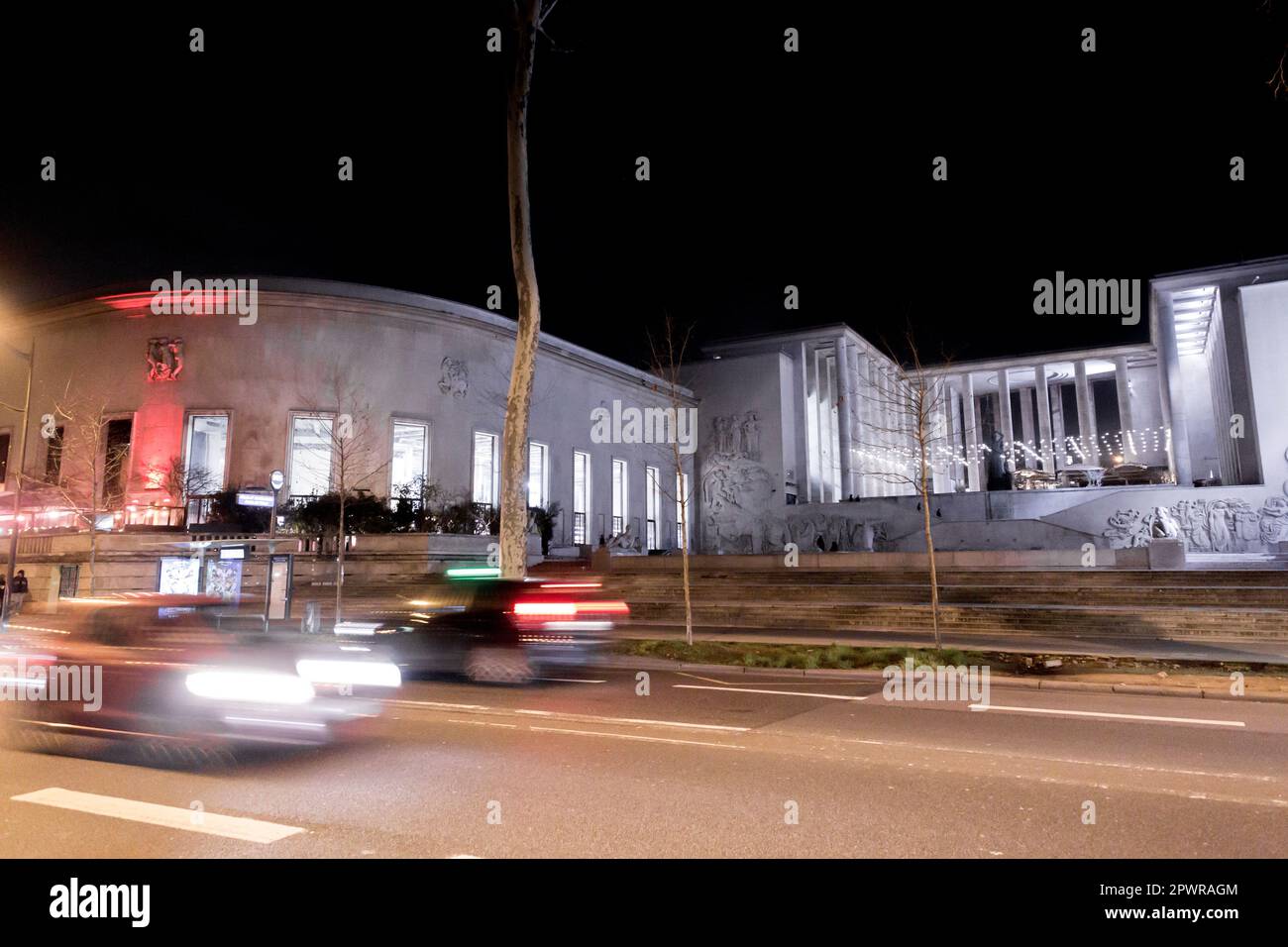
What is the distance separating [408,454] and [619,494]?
663 inches

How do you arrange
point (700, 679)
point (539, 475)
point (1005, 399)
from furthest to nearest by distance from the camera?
point (1005, 399) → point (539, 475) → point (700, 679)

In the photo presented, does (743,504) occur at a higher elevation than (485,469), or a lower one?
lower

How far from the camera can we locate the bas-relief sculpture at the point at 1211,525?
33.7m

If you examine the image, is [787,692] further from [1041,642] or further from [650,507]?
[650,507]

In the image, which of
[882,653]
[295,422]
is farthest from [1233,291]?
[295,422]

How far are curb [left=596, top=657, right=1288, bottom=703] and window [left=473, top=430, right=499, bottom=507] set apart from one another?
87.9 ft

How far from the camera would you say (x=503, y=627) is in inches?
467

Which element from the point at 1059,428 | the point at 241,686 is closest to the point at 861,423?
the point at 1059,428

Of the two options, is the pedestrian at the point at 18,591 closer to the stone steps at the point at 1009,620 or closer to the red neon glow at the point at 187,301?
the red neon glow at the point at 187,301

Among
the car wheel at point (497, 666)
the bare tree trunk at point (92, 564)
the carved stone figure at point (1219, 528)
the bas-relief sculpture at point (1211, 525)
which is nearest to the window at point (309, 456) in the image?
the bare tree trunk at point (92, 564)

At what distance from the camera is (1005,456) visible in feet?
142

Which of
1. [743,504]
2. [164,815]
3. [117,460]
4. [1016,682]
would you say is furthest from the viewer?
[743,504]

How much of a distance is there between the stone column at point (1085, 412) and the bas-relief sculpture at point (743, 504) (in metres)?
24.2

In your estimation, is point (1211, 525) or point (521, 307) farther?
point (1211, 525)
